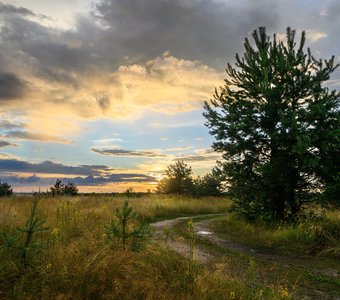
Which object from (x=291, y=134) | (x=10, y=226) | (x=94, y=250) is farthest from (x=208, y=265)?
(x=291, y=134)

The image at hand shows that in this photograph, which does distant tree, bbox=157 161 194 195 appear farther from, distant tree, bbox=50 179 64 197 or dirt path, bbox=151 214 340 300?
dirt path, bbox=151 214 340 300

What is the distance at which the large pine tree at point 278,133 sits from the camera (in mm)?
14727

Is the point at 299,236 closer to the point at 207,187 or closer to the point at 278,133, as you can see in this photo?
the point at 278,133

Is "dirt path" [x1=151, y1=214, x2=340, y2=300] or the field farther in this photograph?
"dirt path" [x1=151, y1=214, x2=340, y2=300]

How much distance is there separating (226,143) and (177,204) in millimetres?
11801

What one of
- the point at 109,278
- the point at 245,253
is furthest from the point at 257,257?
the point at 109,278

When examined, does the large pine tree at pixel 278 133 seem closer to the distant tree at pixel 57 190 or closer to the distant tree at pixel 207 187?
the distant tree at pixel 57 190

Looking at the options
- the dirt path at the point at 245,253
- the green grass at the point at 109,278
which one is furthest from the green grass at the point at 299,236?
the green grass at the point at 109,278

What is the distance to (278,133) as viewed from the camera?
14852 millimetres

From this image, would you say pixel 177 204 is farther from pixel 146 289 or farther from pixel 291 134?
pixel 146 289

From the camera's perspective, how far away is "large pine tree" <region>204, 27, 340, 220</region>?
14727 mm

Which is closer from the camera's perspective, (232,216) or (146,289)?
(146,289)

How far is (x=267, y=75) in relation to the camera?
49.5 feet

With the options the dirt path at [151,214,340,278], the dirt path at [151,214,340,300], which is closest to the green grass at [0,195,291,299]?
the dirt path at [151,214,340,300]
